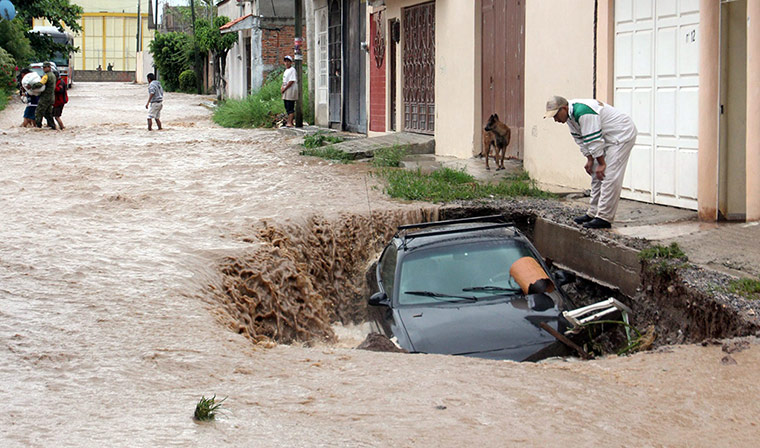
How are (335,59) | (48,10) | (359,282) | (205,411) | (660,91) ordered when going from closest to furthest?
(205,411) < (660,91) < (359,282) < (335,59) < (48,10)

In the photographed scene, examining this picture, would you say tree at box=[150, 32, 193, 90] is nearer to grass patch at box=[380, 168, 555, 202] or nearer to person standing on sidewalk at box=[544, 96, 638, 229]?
grass patch at box=[380, 168, 555, 202]

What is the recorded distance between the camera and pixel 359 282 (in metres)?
11.0

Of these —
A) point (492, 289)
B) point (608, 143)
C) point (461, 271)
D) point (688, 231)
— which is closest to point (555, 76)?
point (608, 143)

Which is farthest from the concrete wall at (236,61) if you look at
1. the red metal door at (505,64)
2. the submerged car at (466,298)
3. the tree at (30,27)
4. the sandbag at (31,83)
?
the submerged car at (466,298)

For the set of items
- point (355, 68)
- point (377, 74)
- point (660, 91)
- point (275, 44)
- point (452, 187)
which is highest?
point (275, 44)

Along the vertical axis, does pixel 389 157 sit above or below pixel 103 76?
below

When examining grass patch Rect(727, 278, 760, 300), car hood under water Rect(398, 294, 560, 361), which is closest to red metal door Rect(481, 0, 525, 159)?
car hood under water Rect(398, 294, 560, 361)

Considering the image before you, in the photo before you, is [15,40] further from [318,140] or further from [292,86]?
[318,140]

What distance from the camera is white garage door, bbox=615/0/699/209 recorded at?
955 cm

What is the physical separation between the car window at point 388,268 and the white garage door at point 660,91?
11.6 ft

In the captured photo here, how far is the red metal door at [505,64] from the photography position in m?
13.9

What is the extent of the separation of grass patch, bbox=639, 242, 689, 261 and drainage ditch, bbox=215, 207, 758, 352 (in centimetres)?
12

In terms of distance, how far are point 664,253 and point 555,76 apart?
5.03 m

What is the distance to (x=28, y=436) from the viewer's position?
405 centimetres
